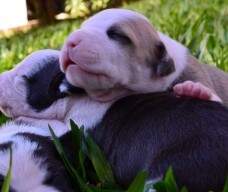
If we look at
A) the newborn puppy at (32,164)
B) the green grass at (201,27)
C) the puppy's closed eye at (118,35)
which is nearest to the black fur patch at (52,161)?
the newborn puppy at (32,164)

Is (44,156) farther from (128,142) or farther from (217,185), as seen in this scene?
(217,185)

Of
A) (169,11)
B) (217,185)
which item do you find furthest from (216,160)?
(169,11)

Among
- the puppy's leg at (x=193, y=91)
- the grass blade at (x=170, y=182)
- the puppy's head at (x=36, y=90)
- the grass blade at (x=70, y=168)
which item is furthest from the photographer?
the puppy's head at (x=36, y=90)

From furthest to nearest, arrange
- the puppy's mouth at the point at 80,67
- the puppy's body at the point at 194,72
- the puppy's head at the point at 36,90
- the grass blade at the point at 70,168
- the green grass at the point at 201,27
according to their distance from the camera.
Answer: the green grass at the point at 201,27 → the puppy's body at the point at 194,72 → the puppy's head at the point at 36,90 → the puppy's mouth at the point at 80,67 → the grass blade at the point at 70,168

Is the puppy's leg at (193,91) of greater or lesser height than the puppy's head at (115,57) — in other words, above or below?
below

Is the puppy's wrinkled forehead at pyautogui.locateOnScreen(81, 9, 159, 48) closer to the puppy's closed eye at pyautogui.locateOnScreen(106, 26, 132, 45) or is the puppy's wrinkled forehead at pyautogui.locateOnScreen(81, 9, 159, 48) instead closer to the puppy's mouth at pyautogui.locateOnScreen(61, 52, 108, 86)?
the puppy's closed eye at pyautogui.locateOnScreen(106, 26, 132, 45)

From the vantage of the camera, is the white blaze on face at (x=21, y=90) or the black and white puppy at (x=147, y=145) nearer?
the black and white puppy at (x=147, y=145)

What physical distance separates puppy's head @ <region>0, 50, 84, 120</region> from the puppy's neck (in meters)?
0.50

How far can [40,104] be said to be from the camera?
3.34 metres

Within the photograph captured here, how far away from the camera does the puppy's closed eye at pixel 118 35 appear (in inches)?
124

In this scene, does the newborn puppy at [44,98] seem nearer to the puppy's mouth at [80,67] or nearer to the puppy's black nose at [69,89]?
the puppy's black nose at [69,89]

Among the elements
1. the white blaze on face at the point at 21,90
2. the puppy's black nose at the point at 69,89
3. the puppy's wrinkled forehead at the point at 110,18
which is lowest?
the white blaze on face at the point at 21,90

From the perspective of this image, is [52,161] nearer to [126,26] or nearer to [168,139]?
[168,139]

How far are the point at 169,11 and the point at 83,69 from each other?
15.2ft
